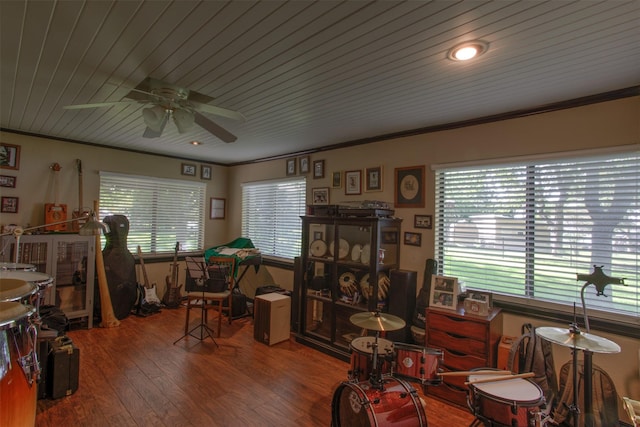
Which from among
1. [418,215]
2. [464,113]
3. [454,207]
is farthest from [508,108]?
[418,215]

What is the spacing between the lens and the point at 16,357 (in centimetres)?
146

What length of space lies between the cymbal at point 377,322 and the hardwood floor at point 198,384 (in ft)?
2.55

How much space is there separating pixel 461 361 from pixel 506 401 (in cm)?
98

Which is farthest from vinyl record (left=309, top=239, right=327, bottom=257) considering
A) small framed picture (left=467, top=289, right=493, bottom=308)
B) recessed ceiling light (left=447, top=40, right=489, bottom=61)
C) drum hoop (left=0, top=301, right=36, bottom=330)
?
drum hoop (left=0, top=301, right=36, bottom=330)

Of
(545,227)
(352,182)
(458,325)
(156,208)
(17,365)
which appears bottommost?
(458,325)

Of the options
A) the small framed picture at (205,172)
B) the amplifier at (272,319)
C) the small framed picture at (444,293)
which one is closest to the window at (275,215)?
the small framed picture at (205,172)

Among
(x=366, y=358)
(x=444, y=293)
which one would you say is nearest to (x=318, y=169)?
(x=444, y=293)

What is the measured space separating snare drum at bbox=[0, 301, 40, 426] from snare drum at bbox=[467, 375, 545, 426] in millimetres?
2246

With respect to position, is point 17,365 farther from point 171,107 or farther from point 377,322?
point 377,322

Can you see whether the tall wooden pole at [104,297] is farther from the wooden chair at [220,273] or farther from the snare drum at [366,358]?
the snare drum at [366,358]

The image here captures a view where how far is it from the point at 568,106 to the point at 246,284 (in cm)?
469

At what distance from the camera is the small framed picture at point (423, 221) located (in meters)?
3.28

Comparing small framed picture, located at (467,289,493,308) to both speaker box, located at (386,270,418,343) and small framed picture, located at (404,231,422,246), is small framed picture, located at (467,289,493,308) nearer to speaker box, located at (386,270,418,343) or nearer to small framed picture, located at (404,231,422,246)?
speaker box, located at (386,270,418,343)

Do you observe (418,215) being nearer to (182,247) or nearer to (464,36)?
(464,36)
